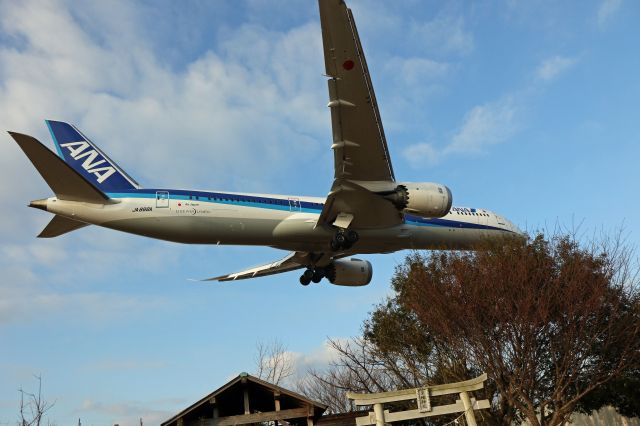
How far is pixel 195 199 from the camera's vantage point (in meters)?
23.2

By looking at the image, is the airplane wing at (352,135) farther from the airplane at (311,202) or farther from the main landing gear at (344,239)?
the main landing gear at (344,239)

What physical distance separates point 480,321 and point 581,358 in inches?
143

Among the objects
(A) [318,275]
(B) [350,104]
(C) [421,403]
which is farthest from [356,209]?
(C) [421,403]

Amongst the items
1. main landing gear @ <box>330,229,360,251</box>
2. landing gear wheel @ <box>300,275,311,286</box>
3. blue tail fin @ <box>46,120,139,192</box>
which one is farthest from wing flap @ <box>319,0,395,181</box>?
landing gear wheel @ <box>300,275,311,286</box>

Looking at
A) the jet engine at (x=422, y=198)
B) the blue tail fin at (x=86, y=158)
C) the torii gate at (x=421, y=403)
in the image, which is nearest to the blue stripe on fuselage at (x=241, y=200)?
the blue tail fin at (x=86, y=158)

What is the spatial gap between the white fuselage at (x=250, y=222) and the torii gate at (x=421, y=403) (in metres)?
10.7

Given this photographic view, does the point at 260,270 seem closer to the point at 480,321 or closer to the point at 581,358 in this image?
the point at 480,321

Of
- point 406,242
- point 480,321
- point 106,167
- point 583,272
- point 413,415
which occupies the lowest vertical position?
point 413,415

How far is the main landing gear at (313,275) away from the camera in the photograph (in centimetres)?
3008

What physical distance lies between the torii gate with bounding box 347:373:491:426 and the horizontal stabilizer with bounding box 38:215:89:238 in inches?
514

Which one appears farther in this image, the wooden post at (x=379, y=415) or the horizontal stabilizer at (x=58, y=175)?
the horizontal stabilizer at (x=58, y=175)

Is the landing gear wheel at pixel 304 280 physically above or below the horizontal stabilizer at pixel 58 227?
below

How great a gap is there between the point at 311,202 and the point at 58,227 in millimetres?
10056

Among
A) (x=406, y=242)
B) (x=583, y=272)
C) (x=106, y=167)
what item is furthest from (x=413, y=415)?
(x=106, y=167)
